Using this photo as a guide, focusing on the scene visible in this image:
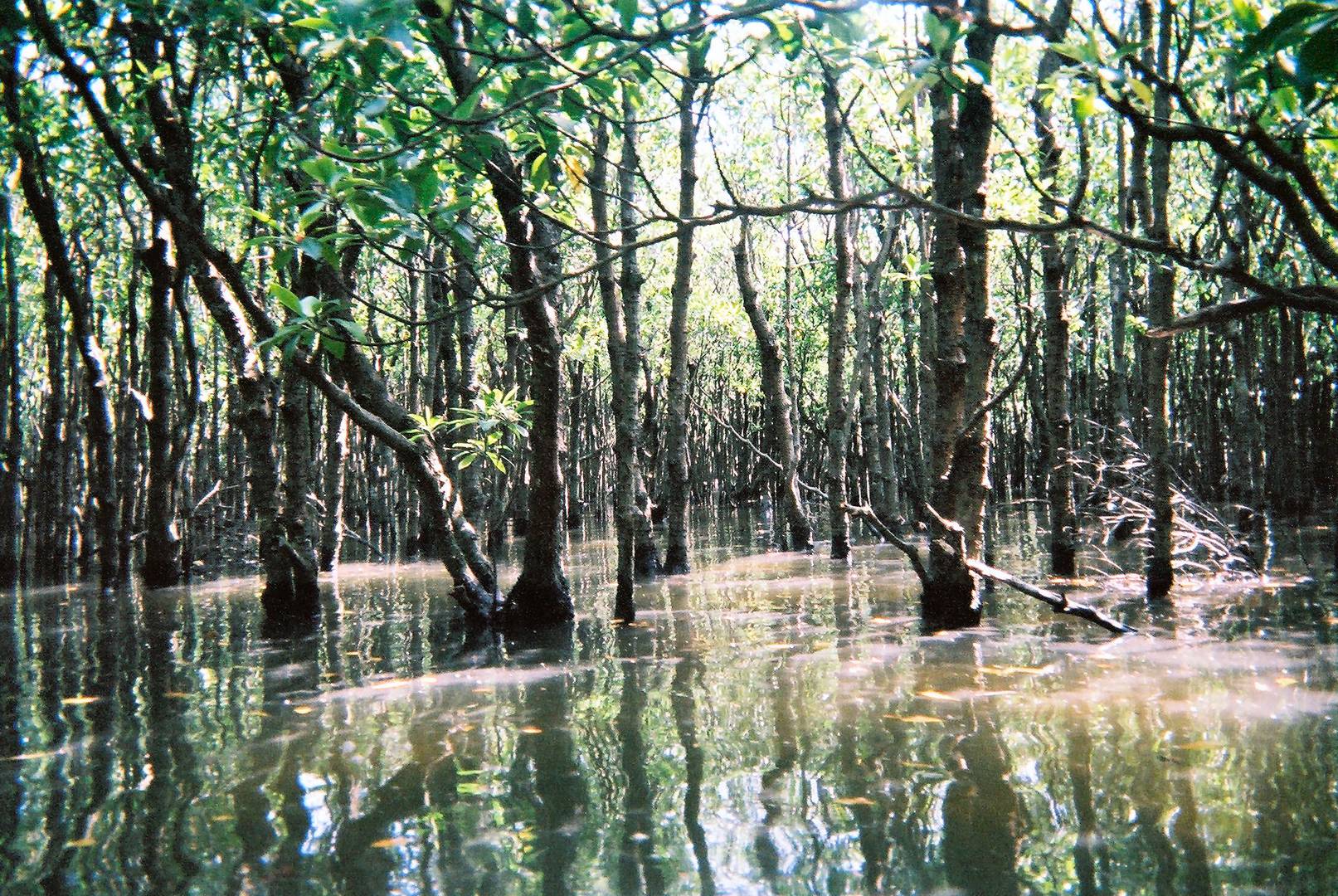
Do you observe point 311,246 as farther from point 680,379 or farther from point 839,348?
point 839,348

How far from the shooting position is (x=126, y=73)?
6.95 metres

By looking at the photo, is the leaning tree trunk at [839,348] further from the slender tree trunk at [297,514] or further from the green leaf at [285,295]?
the green leaf at [285,295]

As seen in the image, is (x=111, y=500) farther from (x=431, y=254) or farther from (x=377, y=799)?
(x=377, y=799)

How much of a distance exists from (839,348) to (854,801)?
11038 millimetres

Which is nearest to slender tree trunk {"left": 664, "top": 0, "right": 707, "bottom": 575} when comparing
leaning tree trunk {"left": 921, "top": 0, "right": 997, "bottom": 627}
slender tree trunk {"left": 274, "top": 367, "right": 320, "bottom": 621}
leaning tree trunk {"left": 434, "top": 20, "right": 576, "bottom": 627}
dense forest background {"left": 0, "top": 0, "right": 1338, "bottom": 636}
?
dense forest background {"left": 0, "top": 0, "right": 1338, "bottom": 636}

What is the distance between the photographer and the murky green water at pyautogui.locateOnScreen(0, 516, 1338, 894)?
3180mm

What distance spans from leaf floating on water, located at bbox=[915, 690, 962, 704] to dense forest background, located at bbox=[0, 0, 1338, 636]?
1761mm

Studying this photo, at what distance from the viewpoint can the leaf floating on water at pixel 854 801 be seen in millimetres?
3668

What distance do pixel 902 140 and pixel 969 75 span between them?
1174 centimetres

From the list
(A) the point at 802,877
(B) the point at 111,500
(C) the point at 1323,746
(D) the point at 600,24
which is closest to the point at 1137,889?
(A) the point at 802,877

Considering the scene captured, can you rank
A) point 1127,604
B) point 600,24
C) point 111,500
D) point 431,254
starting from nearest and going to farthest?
point 600,24
point 1127,604
point 111,500
point 431,254

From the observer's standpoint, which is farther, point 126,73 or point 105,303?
point 105,303

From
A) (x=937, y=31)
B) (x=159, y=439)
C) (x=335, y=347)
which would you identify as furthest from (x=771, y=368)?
(x=937, y=31)

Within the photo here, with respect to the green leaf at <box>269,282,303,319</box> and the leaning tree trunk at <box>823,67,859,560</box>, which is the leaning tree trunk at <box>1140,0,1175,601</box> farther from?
the green leaf at <box>269,282,303,319</box>
